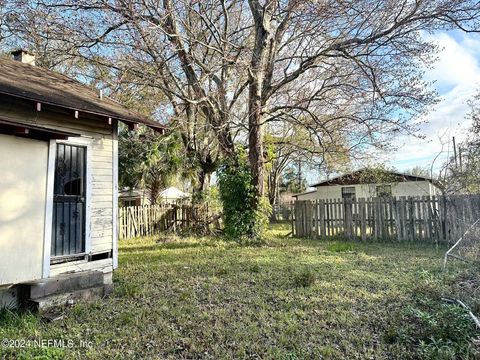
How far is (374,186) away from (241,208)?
1010 centimetres

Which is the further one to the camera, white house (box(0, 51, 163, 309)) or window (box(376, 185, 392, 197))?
window (box(376, 185, 392, 197))

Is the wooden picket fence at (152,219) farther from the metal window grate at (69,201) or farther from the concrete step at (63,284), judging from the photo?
the concrete step at (63,284)

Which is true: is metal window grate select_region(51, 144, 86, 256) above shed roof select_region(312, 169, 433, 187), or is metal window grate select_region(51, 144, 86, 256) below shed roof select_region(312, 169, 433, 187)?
below

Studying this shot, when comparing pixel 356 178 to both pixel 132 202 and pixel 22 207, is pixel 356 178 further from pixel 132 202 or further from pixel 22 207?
pixel 22 207

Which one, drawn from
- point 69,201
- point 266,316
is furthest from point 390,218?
point 69,201

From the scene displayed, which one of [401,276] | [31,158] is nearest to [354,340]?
[401,276]

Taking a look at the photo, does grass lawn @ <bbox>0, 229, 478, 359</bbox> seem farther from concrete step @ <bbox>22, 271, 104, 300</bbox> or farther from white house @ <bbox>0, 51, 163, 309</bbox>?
white house @ <bbox>0, 51, 163, 309</bbox>

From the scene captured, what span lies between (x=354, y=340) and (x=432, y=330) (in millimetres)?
803

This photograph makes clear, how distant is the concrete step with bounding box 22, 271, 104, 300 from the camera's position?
179 inches

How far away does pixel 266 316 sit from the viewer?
4.14m

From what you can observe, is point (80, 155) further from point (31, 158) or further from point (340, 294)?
point (340, 294)

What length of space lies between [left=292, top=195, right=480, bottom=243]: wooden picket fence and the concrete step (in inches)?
341

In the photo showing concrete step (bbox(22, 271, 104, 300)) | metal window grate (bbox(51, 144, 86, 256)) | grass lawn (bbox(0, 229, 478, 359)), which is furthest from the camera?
metal window grate (bbox(51, 144, 86, 256))

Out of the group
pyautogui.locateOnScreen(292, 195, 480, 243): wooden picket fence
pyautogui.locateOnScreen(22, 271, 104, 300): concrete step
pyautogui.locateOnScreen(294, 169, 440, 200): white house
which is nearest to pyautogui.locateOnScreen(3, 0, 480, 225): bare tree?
pyautogui.locateOnScreen(292, 195, 480, 243): wooden picket fence
